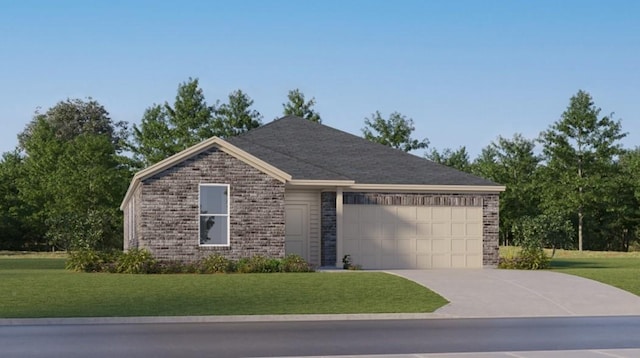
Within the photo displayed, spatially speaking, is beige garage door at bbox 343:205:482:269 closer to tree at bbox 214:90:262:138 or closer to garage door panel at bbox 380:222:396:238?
garage door panel at bbox 380:222:396:238

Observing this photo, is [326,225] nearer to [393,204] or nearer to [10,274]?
[393,204]

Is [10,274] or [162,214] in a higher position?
[162,214]

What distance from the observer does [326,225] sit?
32.5 metres

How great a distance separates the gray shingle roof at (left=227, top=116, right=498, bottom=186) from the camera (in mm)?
33344

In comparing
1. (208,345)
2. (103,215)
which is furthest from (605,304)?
(103,215)

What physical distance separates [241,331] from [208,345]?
270cm

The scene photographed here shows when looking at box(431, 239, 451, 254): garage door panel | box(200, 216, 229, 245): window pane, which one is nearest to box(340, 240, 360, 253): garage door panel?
box(431, 239, 451, 254): garage door panel

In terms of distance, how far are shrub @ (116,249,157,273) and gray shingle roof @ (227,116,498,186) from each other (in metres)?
6.01

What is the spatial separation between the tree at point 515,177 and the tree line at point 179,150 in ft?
0.32

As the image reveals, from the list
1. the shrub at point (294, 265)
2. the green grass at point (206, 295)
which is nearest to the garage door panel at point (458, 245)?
the shrub at point (294, 265)

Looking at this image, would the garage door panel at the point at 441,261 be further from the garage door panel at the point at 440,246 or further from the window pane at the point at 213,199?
the window pane at the point at 213,199

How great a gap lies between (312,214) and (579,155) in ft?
103

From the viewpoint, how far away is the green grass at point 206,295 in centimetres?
2102

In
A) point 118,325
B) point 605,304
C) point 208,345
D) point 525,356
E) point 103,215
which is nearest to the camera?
point 525,356
